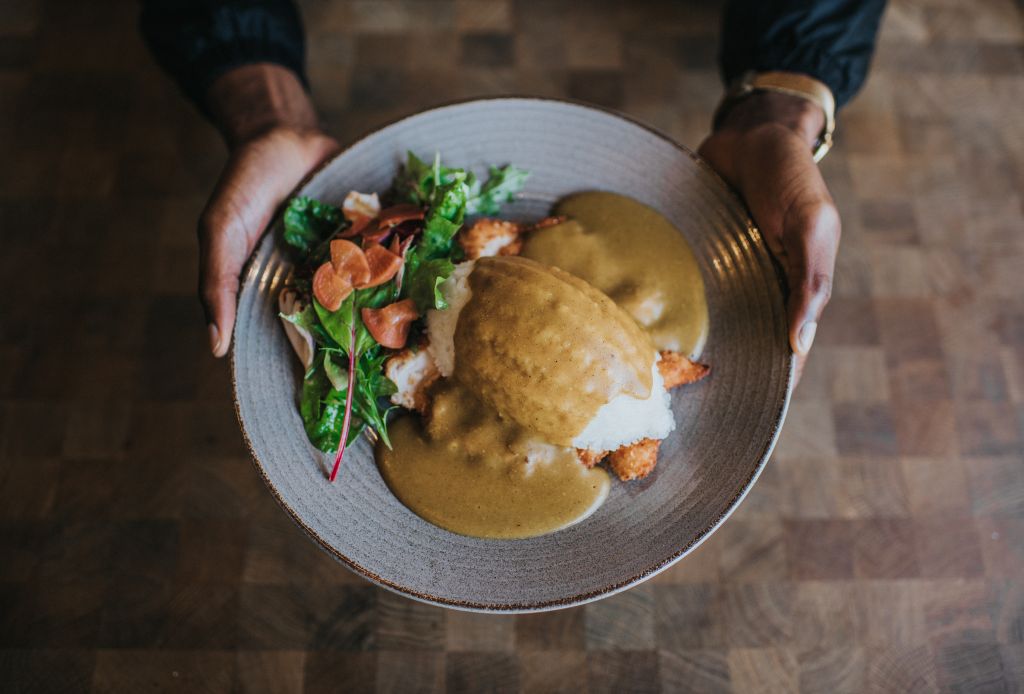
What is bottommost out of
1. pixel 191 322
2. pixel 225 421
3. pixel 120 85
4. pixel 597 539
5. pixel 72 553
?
pixel 72 553

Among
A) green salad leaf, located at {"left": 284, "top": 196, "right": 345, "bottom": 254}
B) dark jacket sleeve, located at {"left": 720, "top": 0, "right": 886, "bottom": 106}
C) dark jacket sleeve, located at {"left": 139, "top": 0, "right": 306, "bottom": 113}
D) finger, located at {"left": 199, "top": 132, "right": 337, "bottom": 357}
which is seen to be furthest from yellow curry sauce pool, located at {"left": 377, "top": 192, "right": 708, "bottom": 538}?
dark jacket sleeve, located at {"left": 139, "top": 0, "right": 306, "bottom": 113}

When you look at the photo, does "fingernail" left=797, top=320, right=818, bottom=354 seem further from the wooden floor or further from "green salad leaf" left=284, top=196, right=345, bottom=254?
"green salad leaf" left=284, top=196, right=345, bottom=254

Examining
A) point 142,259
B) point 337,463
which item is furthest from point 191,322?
point 337,463

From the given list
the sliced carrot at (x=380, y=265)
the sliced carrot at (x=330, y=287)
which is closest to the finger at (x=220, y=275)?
the sliced carrot at (x=330, y=287)

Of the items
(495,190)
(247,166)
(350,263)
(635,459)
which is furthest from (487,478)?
(247,166)

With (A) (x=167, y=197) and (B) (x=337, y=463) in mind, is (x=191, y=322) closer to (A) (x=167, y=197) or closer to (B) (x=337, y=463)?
(A) (x=167, y=197)

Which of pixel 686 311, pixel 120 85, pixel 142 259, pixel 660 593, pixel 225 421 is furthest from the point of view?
pixel 120 85
